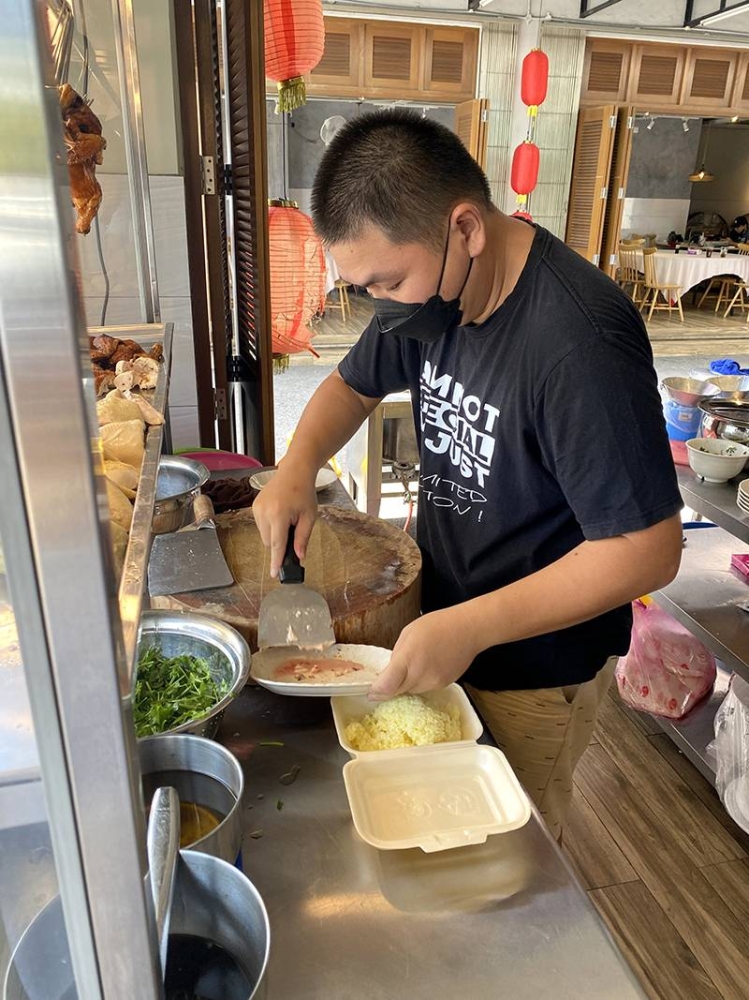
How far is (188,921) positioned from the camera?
794mm

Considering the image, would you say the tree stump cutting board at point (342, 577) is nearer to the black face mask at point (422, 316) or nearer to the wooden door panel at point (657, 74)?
the black face mask at point (422, 316)

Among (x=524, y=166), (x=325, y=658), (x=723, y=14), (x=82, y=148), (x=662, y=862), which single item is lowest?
(x=662, y=862)

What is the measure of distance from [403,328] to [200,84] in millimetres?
2599

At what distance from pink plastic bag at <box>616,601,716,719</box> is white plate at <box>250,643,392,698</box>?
1.77 meters

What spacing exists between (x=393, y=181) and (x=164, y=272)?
2.54 m

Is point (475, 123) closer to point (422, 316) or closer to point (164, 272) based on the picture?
point (164, 272)

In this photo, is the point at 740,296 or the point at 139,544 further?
the point at 740,296

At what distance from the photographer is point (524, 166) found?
6.12 meters

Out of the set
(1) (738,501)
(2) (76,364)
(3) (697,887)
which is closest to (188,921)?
(2) (76,364)

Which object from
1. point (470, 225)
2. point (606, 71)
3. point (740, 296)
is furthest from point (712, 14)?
point (470, 225)

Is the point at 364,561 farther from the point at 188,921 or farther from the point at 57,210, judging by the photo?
the point at 57,210

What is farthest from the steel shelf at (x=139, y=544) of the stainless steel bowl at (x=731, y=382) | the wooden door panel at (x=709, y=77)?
the wooden door panel at (x=709, y=77)

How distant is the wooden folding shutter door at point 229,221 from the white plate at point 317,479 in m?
1.00

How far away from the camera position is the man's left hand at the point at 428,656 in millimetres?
1117
